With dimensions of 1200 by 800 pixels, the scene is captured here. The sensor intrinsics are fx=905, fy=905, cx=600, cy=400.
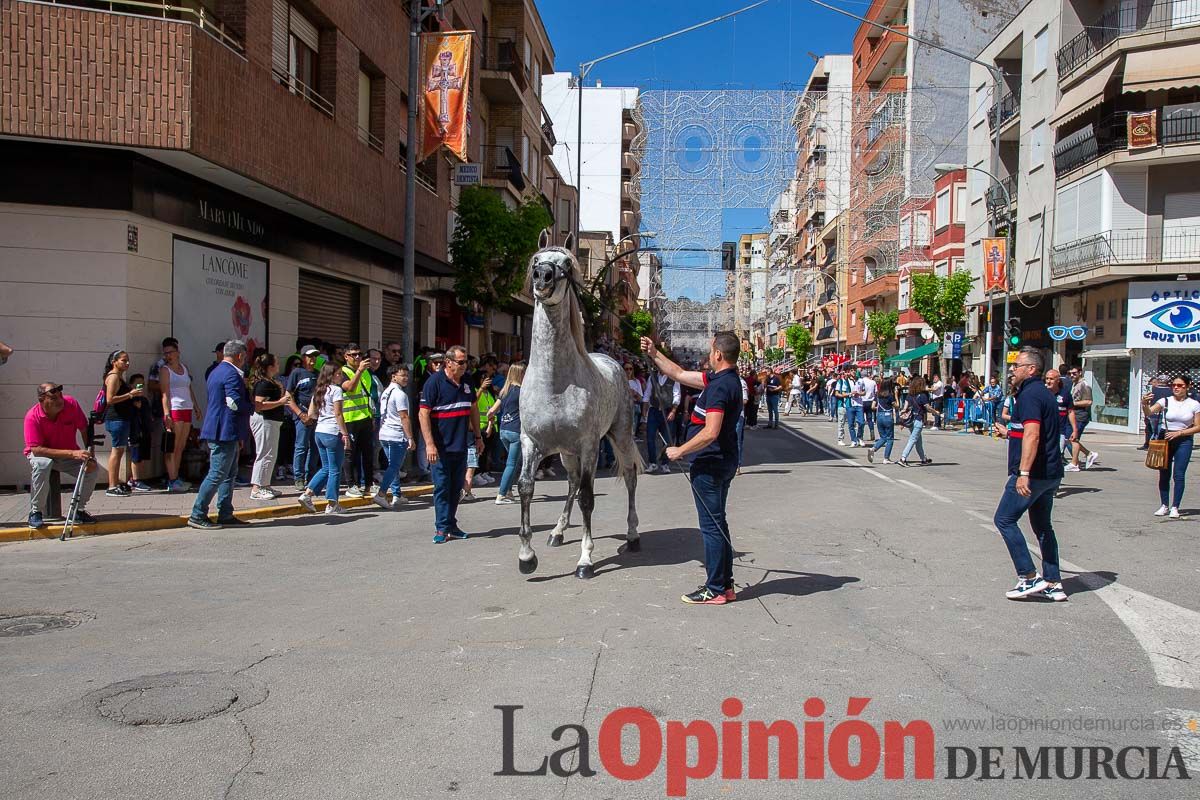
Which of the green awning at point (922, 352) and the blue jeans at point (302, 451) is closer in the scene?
the blue jeans at point (302, 451)

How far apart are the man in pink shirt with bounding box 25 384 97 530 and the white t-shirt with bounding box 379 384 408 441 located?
3.15 meters

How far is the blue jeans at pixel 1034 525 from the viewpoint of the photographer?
6555mm

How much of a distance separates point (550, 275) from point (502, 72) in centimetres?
2370

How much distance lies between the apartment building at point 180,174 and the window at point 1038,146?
25.6m

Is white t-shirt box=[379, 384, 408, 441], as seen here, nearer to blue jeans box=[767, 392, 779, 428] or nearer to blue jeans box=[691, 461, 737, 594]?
blue jeans box=[691, 461, 737, 594]

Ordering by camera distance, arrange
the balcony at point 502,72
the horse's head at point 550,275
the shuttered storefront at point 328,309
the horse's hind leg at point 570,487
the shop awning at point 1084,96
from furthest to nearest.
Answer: the balcony at point 502,72 → the shop awning at point 1084,96 → the shuttered storefront at point 328,309 → the horse's hind leg at point 570,487 → the horse's head at point 550,275

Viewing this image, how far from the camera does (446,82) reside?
1667 cm

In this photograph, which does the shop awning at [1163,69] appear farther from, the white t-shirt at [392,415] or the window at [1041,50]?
the white t-shirt at [392,415]

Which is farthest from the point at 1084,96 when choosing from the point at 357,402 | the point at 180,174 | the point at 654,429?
the point at 180,174

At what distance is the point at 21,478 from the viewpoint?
451 inches

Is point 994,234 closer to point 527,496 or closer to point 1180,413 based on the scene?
point 1180,413

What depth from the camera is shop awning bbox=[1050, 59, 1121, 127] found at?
28.4m

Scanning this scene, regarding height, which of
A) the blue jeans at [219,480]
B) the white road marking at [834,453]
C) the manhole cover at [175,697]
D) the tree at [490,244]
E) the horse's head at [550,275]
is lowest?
the manhole cover at [175,697]

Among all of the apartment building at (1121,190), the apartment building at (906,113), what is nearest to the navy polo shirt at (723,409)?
the apartment building at (1121,190)
